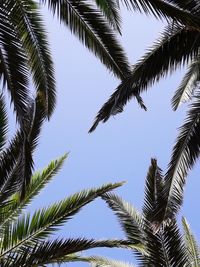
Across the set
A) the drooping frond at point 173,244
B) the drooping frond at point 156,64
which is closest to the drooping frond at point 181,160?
the drooping frond at point 156,64

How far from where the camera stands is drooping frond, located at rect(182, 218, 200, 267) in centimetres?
1309

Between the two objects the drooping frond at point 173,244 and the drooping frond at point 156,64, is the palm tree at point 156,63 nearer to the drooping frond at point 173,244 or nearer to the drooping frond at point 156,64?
the drooping frond at point 156,64

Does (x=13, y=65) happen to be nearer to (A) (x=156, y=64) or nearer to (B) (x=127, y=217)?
(A) (x=156, y=64)

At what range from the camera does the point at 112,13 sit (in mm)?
8180

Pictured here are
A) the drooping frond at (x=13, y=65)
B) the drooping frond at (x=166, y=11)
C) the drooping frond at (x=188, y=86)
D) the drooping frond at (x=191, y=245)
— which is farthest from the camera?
the drooping frond at (x=191, y=245)

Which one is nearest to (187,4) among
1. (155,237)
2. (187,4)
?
(187,4)

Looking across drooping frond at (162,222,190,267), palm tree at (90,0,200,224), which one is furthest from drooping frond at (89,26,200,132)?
drooping frond at (162,222,190,267)

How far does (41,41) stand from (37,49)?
0.71ft

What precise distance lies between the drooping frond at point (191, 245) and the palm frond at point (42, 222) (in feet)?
13.3

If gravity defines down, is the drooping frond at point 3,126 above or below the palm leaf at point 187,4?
below

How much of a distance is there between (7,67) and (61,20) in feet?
3.67

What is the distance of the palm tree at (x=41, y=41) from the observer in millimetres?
8109

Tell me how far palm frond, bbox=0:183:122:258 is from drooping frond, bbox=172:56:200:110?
2946 mm

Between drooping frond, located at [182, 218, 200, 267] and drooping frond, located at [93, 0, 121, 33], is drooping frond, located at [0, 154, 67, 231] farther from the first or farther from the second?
drooping frond, located at [182, 218, 200, 267]
